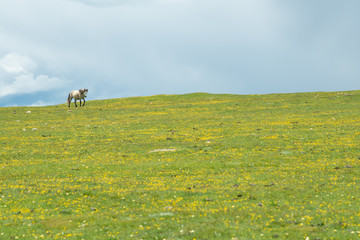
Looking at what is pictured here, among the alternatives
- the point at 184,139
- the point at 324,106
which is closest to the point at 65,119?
the point at 184,139

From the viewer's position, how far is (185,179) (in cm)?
2130

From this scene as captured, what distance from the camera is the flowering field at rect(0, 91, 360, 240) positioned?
44.1 feet

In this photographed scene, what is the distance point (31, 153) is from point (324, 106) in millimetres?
46417

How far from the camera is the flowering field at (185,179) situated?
44.1 ft

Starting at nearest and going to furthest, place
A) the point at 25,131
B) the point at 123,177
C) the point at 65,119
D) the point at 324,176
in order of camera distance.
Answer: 1. the point at 324,176
2. the point at 123,177
3. the point at 25,131
4. the point at 65,119

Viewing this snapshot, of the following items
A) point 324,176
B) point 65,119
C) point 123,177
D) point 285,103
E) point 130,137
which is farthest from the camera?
point 285,103

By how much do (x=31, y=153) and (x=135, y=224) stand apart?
21656mm

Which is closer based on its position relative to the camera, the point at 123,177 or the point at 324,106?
the point at 123,177

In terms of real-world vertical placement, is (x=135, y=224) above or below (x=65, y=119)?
below

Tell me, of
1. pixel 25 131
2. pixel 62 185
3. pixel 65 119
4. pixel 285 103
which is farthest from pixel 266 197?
pixel 285 103

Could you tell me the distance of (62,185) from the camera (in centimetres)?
2080

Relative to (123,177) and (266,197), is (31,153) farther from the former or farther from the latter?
(266,197)

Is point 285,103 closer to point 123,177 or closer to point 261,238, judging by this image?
point 123,177

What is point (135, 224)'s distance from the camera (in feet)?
45.0
